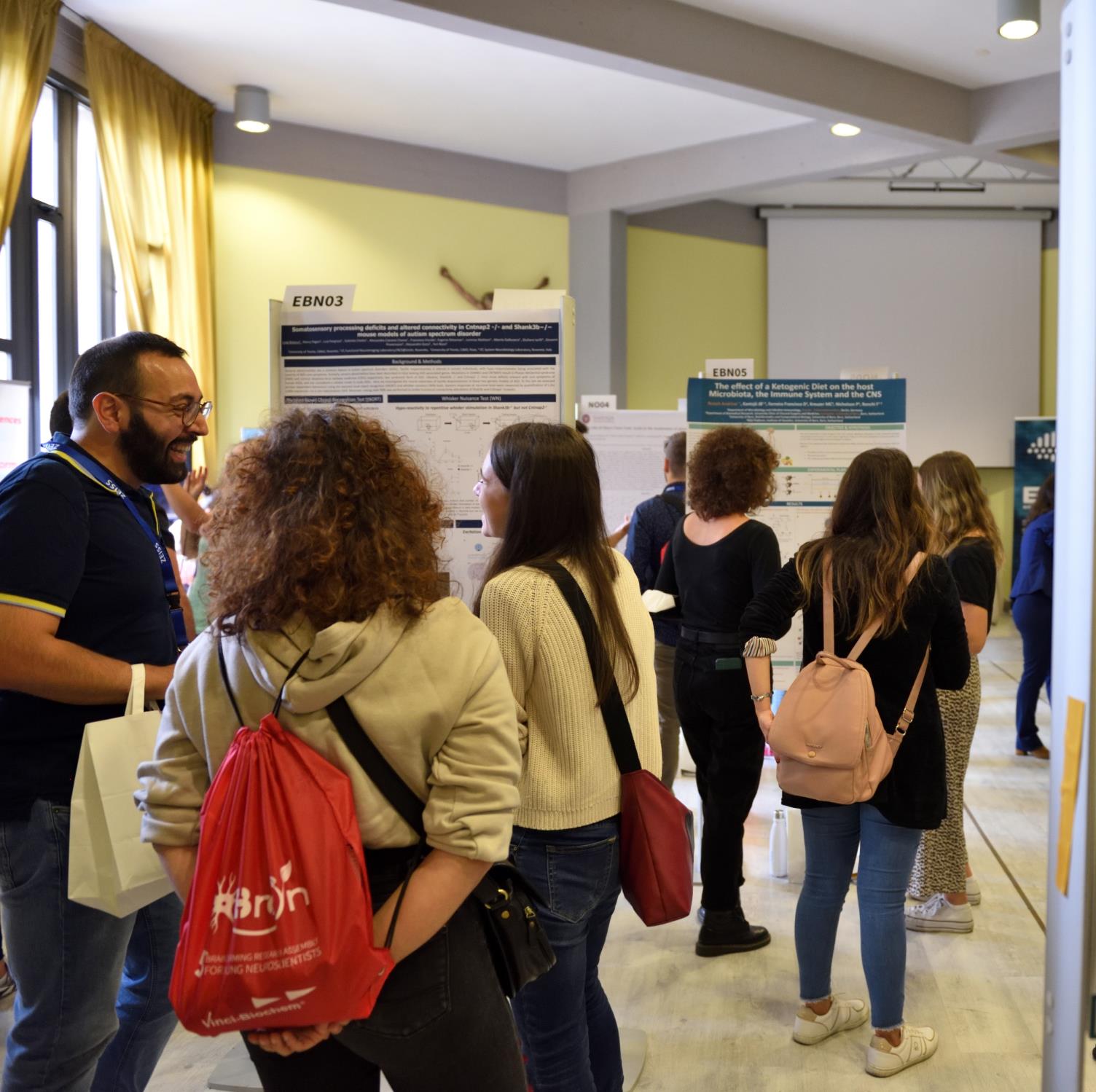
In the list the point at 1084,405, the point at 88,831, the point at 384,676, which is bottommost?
the point at 88,831

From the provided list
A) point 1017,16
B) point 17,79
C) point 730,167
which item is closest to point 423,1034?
point 17,79

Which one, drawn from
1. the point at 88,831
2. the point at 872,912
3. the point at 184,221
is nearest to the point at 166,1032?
the point at 88,831

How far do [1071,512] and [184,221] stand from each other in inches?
291

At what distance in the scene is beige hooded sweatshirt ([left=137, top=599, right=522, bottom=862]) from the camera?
3.87 ft

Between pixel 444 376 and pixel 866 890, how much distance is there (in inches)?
64.7

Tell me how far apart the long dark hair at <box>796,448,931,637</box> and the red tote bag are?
0.85m

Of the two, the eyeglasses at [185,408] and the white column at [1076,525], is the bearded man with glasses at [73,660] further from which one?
the white column at [1076,525]

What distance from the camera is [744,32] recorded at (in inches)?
234

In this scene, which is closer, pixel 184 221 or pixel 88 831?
pixel 88 831

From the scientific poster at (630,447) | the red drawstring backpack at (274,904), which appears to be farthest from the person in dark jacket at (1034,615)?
the red drawstring backpack at (274,904)

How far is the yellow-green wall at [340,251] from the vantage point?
305 inches

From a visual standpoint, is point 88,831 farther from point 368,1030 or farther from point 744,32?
point 744,32

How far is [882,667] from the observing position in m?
2.43

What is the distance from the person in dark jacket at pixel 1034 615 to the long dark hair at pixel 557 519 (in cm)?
463
